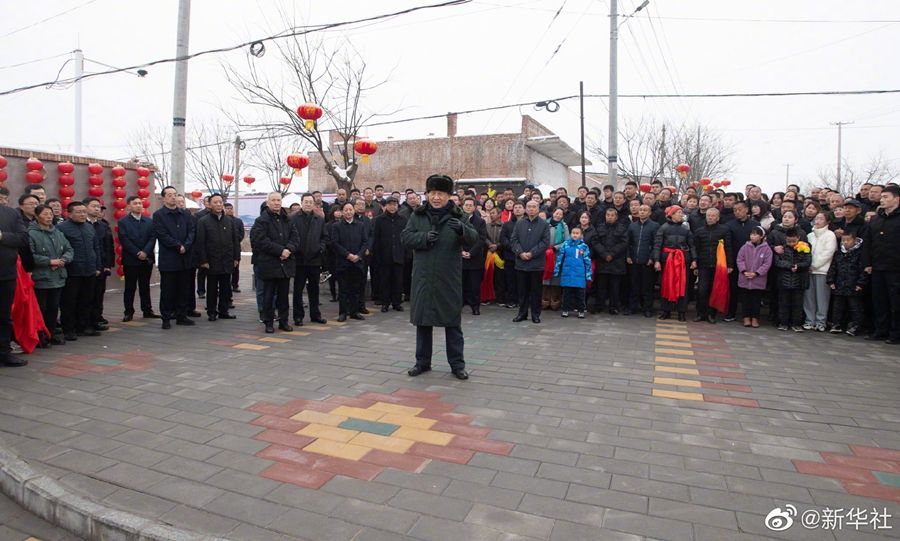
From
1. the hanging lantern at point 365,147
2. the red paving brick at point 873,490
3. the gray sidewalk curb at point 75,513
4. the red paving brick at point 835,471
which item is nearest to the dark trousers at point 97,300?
the gray sidewalk curb at point 75,513

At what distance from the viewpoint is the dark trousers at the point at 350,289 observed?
9.15m

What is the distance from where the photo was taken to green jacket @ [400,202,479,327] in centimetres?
571

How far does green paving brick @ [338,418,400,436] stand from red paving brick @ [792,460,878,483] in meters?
2.77

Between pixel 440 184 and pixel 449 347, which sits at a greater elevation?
pixel 440 184

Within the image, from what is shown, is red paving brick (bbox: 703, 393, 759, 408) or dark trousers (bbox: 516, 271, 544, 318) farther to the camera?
dark trousers (bbox: 516, 271, 544, 318)

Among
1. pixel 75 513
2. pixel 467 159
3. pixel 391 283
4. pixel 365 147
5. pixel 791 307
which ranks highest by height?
pixel 467 159

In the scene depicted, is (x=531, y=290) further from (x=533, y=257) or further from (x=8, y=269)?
(x=8, y=269)

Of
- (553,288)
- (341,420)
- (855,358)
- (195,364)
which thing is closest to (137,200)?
(195,364)

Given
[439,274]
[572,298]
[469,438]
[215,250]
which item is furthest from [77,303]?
[572,298]

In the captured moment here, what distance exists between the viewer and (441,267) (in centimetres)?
577

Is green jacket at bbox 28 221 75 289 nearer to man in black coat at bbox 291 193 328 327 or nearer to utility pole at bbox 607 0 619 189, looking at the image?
man in black coat at bbox 291 193 328 327

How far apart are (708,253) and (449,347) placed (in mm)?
5690

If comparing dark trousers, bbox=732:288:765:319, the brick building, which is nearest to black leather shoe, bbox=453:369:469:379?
dark trousers, bbox=732:288:765:319

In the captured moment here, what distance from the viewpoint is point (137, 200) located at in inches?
339
